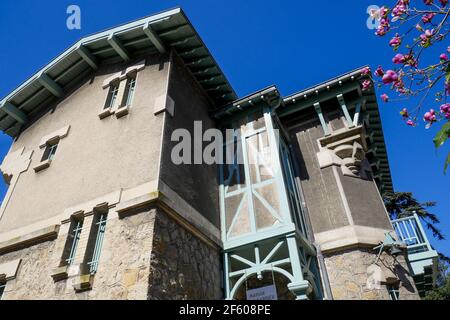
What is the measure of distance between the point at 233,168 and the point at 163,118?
2.54 metres

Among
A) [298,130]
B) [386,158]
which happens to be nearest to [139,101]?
[298,130]

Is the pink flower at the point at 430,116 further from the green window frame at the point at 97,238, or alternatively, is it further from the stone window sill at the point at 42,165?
the stone window sill at the point at 42,165

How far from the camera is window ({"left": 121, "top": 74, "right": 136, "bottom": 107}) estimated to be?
7957mm

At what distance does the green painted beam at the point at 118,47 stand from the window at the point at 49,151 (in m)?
3.01

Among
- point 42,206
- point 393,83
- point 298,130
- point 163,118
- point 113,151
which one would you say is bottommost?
point 393,83

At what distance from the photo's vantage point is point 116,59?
362 inches

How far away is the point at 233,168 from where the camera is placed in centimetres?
842

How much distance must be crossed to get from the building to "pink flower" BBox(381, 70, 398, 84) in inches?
154

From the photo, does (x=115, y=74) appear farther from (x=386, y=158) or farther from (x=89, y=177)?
(x=386, y=158)

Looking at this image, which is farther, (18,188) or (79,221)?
(18,188)

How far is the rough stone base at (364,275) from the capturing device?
6809mm

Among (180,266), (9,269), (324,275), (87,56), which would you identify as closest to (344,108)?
(324,275)

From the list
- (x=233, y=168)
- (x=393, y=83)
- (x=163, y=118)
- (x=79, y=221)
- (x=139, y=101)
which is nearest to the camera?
(x=393, y=83)

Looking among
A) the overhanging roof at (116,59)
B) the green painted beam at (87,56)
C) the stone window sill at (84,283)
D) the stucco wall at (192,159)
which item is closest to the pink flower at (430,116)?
the stucco wall at (192,159)
